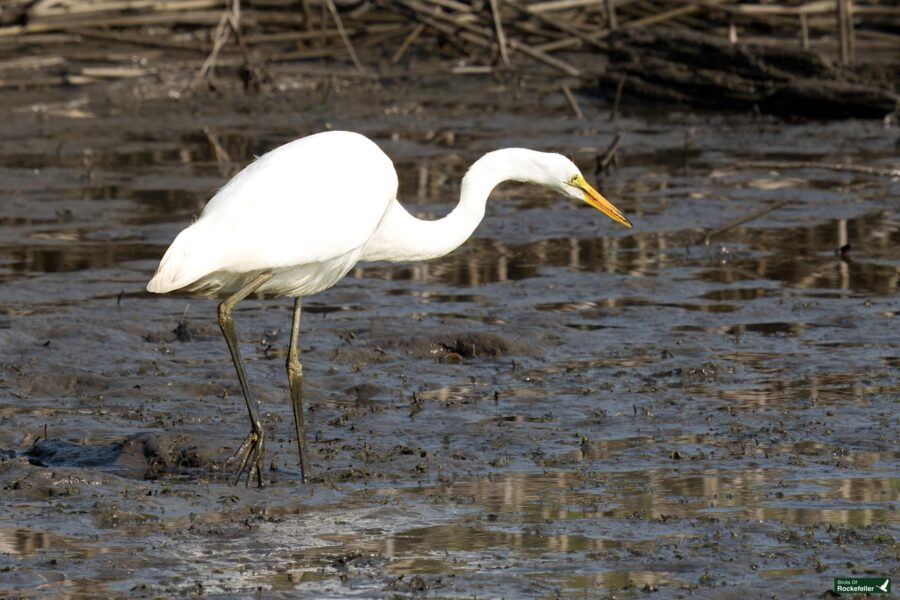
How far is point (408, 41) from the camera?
1903cm

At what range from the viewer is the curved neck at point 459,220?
6867 mm

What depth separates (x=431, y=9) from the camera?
1839cm

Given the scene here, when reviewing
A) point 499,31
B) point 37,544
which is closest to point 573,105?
point 499,31

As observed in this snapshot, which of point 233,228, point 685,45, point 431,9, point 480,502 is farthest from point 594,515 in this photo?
point 431,9

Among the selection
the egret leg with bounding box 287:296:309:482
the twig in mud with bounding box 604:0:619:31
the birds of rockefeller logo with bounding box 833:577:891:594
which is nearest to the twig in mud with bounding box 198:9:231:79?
the twig in mud with bounding box 604:0:619:31

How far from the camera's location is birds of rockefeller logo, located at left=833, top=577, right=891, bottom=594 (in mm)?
4602

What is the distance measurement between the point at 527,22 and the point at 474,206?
1253 cm

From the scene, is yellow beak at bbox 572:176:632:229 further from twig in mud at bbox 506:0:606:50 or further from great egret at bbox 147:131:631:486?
twig in mud at bbox 506:0:606:50

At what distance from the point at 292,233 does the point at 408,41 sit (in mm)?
13140

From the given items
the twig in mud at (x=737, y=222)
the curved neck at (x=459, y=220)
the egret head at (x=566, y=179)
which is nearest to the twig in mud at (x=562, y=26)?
the twig in mud at (x=737, y=222)

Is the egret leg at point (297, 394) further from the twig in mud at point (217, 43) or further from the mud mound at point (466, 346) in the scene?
the twig in mud at point (217, 43)

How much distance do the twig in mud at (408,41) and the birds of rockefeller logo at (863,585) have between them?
581 inches

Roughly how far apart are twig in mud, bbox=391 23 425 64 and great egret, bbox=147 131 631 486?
1235 cm

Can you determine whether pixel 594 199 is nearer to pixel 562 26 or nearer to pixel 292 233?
pixel 292 233
